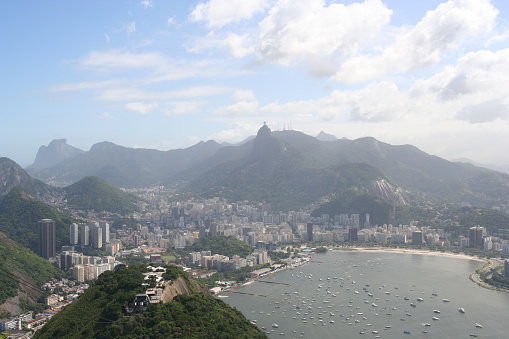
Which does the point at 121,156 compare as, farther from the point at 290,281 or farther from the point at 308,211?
the point at 290,281

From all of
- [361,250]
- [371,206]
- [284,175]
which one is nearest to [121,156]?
[284,175]

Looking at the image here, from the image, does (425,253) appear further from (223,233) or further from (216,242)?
(223,233)

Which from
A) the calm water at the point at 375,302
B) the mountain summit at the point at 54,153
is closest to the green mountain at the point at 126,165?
the mountain summit at the point at 54,153

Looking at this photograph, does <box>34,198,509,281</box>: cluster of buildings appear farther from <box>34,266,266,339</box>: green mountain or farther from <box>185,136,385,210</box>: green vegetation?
<box>34,266,266,339</box>: green mountain

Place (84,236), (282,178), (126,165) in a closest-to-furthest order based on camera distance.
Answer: (84,236), (282,178), (126,165)

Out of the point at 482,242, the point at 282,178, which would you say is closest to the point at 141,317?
the point at 482,242
